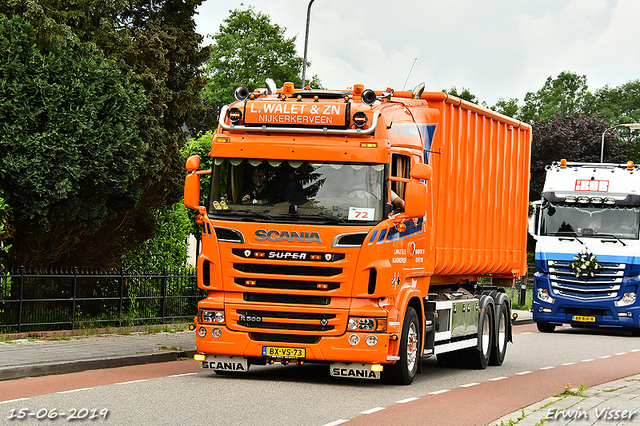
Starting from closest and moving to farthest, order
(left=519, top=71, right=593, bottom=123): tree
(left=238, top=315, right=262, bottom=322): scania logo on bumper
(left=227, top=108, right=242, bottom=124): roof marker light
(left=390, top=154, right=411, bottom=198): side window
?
(left=238, top=315, right=262, bottom=322): scania logo on bumper
(left=390, top=154, right=411, bottom=198): side window
(left=227, top=108, right=242, bottom=124): roof marker light
(left=519, top=71, right=593, bottom=123): tree

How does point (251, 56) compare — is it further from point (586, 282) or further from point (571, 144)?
point (586, 282)

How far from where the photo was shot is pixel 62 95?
16.7m

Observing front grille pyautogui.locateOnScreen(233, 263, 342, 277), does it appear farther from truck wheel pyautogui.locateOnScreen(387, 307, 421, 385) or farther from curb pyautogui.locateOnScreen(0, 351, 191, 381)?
curb pyautogui.locateOnScreen(0, 351, 191, 381)

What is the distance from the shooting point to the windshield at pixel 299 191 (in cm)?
1179

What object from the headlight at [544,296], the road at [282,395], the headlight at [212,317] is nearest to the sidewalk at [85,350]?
the road at [282,395]

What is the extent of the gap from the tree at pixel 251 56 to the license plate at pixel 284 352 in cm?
5035

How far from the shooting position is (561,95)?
3760 inches

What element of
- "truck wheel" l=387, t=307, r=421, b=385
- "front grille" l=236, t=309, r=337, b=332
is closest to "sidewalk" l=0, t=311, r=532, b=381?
"front grille" l=236, t=309, r=337, b=332

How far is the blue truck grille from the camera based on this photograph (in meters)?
24.0

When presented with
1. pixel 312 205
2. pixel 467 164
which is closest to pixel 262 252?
pixel 312 205

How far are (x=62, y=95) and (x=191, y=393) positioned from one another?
7.46 metres

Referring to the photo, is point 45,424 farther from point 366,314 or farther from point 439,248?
point 439,248

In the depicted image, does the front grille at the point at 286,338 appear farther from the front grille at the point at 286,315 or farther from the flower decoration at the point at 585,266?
the flower decoration at the point at 585,266

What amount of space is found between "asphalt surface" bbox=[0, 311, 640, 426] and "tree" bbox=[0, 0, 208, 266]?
6.79ft
